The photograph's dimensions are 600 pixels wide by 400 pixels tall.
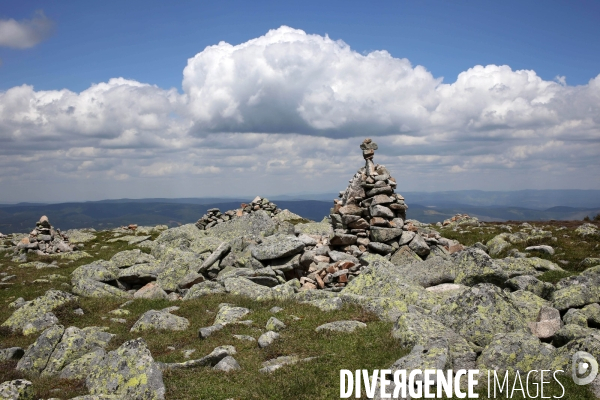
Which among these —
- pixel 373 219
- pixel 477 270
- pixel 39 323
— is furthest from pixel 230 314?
pixel 373 219

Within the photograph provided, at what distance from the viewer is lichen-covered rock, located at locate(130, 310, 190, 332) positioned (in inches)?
785

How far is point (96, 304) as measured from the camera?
25672 millimetres

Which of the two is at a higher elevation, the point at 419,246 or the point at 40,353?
the point at 419,246

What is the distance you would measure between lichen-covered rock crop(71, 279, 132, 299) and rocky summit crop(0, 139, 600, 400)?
14 centimetres

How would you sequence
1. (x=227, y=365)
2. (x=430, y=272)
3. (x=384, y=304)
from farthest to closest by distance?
(x=430, y=272) → (x=384, y=304) → (x=227, y=365)

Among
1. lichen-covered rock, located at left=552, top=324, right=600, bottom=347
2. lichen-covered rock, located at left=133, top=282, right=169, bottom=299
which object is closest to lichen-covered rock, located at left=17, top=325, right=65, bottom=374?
lichen-covered rock, located at left=133, top=282, right=169, bottom=299

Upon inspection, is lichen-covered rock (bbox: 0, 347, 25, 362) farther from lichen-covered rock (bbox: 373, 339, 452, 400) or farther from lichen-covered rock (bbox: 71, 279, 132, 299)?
lichen-covered rock (bbox: 373, 339, 452, 400)

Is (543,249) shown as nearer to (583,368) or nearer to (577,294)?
(577,294)

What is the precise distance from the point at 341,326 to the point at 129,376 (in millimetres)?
8781

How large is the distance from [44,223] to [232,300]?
128 ft

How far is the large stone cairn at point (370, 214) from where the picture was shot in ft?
112

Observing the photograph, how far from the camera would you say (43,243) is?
49625 mm

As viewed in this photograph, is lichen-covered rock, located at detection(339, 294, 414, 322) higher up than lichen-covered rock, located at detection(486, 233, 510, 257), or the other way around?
lichen-covered rock, located at detection(486, 233, 510, 257)

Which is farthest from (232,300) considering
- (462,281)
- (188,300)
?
(462,281)
